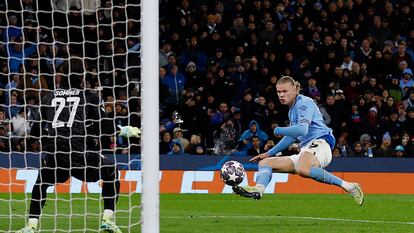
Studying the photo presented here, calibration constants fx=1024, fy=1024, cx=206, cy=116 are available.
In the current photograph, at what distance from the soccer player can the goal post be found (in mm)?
3583

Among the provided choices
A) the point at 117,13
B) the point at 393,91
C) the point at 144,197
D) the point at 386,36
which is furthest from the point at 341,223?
the point at 386,36

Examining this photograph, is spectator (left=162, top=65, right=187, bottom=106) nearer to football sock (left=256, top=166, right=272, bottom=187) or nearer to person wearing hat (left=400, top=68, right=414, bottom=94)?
person wearing hat (left=400, top=68, right=414, bottom=94)

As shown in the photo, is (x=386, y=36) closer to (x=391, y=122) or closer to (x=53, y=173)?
(x=391, y=122)

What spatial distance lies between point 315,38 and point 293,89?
37.7 ft

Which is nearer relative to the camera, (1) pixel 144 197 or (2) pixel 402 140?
(1) pixel 144 197

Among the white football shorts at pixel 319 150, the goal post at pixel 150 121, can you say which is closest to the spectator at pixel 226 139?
the white football shorts at pixel 319 150

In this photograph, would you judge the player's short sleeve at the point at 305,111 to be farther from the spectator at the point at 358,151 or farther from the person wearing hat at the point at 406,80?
the person wearing hat at the point at 406,80

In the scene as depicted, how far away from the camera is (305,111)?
39.1ft

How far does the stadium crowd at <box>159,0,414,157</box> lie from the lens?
2092 centimetres

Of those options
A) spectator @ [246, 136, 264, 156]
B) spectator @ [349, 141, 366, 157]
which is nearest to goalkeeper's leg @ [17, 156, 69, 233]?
spectator @ [246, 136, 264, 156]

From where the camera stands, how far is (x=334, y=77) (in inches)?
898

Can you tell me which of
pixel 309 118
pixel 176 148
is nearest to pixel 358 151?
pixel 176 148

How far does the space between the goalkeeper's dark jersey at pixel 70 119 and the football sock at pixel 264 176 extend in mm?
2161

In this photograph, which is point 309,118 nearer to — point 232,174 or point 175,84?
point 232,174
